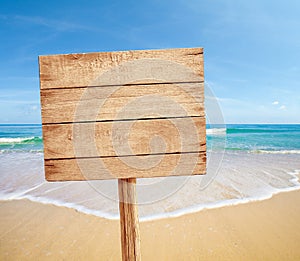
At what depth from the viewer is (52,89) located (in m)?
1.26

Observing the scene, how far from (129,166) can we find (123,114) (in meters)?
0.29

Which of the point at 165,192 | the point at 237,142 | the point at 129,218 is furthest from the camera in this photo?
the point at 237,142

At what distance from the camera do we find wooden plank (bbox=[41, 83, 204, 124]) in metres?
1.25

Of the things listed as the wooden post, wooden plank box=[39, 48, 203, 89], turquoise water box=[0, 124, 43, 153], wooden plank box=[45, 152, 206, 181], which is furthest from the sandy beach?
turquoise water box=[0, 124, 43, 153]

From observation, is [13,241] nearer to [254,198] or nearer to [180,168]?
[180,168]

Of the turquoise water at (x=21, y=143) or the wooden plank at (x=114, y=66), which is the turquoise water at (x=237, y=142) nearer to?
the turquoise water at (x=21, y=143)

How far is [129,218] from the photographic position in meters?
1.44

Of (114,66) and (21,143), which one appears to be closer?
(114,66)

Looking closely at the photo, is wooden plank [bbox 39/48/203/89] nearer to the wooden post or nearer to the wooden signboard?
the wooden signboard

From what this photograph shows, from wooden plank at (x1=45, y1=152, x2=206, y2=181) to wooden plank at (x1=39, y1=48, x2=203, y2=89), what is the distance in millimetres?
422

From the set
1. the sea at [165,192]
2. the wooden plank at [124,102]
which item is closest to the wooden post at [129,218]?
the wooden plank at [124,102]

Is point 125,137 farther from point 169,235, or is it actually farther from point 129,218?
point 169,235

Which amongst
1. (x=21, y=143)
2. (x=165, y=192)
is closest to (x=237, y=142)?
(x=165, y=192)

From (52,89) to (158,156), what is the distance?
69 cm
